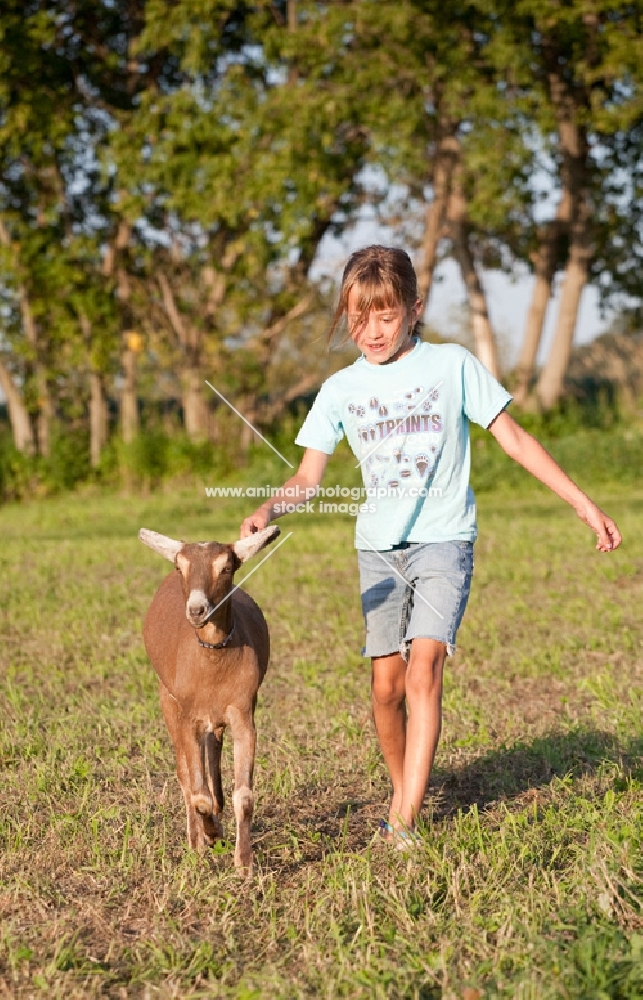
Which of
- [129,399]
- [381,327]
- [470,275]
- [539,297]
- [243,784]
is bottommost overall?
[243,784]

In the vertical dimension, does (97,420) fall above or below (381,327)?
below

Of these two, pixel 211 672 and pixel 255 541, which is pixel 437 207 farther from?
pixel 255 541

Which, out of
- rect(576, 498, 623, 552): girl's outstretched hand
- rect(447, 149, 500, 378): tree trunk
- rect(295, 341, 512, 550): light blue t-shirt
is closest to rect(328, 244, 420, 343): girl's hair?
rect(295, 341, 512, 550): light blue t-shirt

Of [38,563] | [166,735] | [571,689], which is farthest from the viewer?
[38,563]

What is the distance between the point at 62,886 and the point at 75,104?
18.1 m

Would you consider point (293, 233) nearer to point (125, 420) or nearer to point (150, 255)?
point (150, 255)

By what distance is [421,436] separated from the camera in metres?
4.57

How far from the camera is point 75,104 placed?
2033 centimetres

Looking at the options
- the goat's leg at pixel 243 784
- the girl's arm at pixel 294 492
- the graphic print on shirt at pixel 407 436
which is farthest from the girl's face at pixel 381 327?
the goat's leg at pixel 243 784

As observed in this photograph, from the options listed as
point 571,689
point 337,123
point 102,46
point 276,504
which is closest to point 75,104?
point 102,46

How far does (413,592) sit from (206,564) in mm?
960

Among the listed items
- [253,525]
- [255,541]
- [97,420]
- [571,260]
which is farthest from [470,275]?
[255,541]

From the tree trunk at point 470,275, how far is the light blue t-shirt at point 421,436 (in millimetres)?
15782

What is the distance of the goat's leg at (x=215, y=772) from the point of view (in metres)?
4.57
